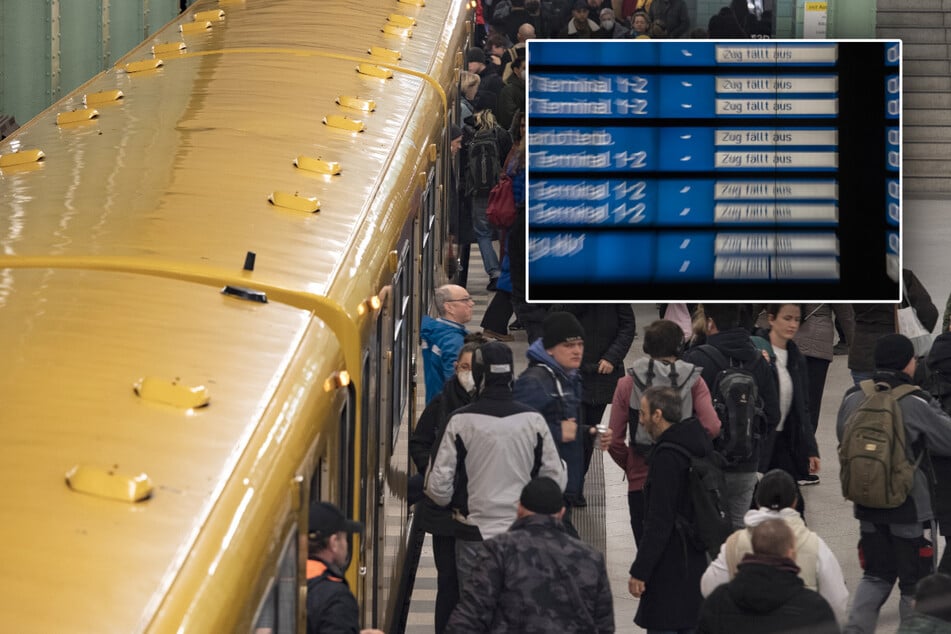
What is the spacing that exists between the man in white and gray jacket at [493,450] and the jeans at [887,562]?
1.86m

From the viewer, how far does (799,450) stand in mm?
8977

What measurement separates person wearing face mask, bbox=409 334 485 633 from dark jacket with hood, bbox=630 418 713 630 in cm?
86

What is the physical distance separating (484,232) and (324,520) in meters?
10.3

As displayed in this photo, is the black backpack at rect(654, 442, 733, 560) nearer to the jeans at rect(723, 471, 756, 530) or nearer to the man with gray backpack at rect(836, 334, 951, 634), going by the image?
the man with gray backpack at rect(836, 334, 951, 634)

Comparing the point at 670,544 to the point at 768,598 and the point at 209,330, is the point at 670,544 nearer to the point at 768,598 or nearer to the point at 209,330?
the point at 768,598

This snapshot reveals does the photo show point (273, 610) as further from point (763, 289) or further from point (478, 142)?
point (478, 142)

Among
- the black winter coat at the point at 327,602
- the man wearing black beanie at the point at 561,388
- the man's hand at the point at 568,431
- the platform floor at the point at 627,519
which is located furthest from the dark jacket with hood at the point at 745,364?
the black winter coat at the point at 327,602

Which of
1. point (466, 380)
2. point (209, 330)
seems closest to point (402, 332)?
point (466, 380)

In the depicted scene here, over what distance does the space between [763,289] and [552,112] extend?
1.01 metres

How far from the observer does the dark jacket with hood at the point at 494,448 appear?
23.4 ft

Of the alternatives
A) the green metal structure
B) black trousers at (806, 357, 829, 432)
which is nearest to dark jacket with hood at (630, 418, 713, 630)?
black trousers at (806, 357, 829, 432)

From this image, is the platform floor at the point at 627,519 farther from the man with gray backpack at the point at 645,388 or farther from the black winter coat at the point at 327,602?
the black winter coat at the point at 327,602

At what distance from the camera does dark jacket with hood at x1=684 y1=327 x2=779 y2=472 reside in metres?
8.61

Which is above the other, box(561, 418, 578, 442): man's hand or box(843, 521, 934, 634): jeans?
box(561, 418, 578, 442): man's hand
